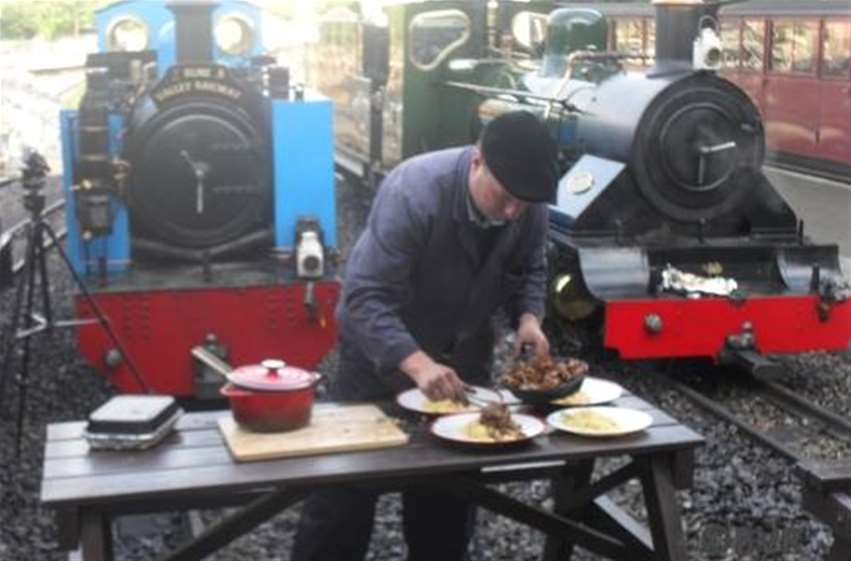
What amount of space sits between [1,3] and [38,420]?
2473cm

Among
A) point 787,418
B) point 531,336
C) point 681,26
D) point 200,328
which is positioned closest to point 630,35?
point 681,26

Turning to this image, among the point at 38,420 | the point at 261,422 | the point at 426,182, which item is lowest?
the point at 38,420

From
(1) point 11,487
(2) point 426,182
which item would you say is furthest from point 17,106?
(2) point 426,182

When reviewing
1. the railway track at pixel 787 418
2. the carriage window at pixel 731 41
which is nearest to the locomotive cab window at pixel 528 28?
the railway track at pixel 787 418

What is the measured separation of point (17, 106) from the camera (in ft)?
62.0

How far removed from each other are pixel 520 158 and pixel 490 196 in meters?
0.17

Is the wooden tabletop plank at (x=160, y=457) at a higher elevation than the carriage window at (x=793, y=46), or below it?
below

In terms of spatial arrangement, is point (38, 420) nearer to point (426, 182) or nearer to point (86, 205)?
point (86, 205)

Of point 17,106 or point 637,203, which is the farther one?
point 17,106

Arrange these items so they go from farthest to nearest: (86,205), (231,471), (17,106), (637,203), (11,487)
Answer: (17,106)
(637,203)
(86,205)
(11,487)
(231,471)

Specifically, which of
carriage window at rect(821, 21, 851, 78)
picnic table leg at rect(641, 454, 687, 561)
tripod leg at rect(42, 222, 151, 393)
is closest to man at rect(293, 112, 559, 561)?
picnic table leg at rect(641, 454, 687, 561)

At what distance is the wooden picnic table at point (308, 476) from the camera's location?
2750 mm

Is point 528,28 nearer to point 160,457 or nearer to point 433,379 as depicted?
point 433,379

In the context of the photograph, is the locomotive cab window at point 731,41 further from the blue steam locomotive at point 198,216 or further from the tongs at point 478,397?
the tongs at point 478,397
